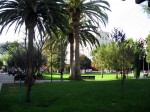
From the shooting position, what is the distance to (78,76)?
42562 mm

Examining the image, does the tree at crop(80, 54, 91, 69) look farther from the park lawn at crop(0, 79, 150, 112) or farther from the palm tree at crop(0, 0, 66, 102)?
the park lawn at crop(0, 79, 150, 112)

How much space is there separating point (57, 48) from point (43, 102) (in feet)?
107

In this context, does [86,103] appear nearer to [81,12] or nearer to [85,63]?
[81,12]

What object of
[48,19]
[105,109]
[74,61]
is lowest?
[105,109]

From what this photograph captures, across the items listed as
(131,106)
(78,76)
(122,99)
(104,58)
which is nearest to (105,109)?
(131,106)

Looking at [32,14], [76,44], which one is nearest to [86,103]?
[32,14]

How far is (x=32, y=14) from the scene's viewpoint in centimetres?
2741

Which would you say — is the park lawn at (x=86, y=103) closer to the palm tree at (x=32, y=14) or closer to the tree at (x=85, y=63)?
the palm tree at (x=32, y=14)

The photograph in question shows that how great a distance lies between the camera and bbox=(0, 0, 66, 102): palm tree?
2708 cm

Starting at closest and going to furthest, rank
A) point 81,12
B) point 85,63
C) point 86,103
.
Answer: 1. point 86,103
2. point 81,12
3. point 85,63

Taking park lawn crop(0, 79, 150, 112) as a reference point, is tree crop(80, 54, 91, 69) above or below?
above

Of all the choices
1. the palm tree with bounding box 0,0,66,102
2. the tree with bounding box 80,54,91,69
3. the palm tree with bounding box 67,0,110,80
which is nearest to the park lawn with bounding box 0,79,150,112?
the palm tree with bounding box 0,0,66,102

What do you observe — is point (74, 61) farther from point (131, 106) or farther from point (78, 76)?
point (131, 106)

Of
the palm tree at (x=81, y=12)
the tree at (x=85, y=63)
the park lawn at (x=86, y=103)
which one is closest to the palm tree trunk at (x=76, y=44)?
the palm tree at (x=81, y=12)
